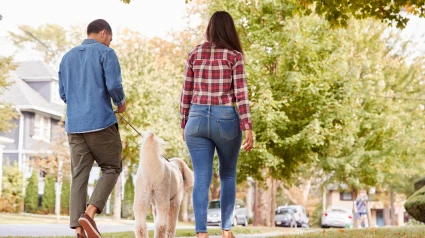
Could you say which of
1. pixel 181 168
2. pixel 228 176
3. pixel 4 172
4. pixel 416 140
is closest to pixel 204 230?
pixel 228 176

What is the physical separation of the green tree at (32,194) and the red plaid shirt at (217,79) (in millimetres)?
36203

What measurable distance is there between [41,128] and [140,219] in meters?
41.4

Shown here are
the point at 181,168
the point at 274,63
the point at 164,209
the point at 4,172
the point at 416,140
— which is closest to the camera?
the point at 164,209

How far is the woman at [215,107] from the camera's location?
6.26m

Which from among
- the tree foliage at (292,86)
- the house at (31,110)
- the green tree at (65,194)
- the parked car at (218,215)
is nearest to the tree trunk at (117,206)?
the green tree at (65,194)

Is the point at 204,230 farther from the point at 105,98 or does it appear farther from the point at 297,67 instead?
the point at 297,67

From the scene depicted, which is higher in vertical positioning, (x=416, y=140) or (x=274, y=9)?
(x=274, y=9)

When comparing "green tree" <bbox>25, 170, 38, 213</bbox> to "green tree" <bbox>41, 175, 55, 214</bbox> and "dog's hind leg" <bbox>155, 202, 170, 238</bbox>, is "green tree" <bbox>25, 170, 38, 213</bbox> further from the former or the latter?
"dog's hind leg" <bbox>155, 202, 170, 238</bbox>

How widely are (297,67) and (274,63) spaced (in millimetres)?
1498

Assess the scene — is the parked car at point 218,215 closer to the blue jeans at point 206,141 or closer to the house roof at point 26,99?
the house roof at point 26,99

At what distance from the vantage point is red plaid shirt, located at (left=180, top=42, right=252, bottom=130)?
630cm

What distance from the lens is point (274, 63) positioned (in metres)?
26.3

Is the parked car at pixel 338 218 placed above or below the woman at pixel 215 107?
below

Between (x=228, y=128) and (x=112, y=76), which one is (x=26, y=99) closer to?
(x=112, y=76)
